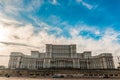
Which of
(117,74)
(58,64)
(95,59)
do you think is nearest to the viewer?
(117,74)

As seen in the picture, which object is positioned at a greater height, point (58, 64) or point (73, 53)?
point (73, 53)

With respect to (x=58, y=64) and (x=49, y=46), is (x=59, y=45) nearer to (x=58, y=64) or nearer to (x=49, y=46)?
(x=49, y=46)

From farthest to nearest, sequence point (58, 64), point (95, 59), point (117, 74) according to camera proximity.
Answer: point (95, 59)
point (58, 64)
point (117, 74)

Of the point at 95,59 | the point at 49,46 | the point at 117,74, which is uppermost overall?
the point at 49,46

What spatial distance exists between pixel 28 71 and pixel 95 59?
69.2 meters

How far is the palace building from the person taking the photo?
117 m

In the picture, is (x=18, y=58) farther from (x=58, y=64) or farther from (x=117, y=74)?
(x=117, y=74)

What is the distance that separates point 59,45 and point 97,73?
5798 centimetres

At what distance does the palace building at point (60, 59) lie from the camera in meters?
117

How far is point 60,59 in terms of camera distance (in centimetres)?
11738

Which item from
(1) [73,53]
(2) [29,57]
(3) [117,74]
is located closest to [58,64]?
(1) [73,53]

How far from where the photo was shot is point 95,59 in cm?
12488

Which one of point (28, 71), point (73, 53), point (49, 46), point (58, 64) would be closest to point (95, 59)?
point (73, 53)

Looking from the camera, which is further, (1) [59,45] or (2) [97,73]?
(1) [59,45]
